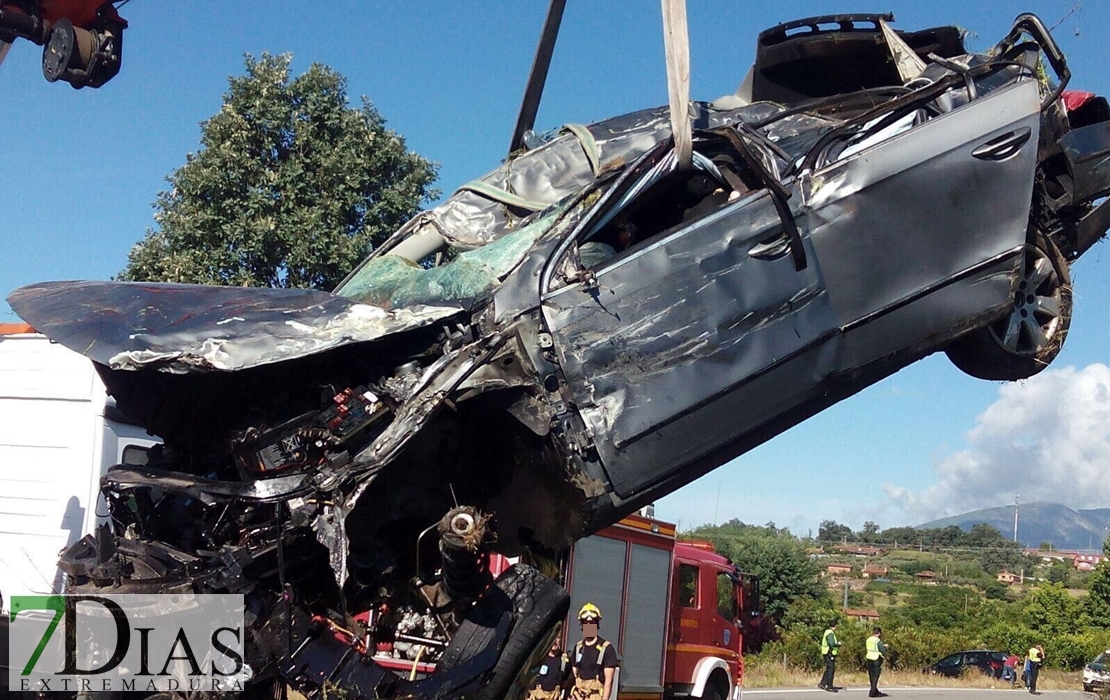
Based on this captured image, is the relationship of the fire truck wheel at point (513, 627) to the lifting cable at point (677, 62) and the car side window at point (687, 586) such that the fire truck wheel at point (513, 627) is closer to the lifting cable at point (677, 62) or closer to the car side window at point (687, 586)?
the lifting cable at point (677, 62)

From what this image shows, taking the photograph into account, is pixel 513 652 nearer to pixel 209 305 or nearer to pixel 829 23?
pixel 209 305

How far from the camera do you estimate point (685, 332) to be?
447 cm

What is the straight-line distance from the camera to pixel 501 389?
4.43 metres

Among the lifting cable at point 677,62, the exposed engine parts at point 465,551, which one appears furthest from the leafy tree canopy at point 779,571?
the lifting cable at point 677,62

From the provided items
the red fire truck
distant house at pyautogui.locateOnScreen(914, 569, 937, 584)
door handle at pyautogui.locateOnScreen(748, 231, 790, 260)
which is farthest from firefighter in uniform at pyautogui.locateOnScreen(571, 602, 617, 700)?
distant house at pyautogui.locateOnScreen(914, 569, 937, 584)

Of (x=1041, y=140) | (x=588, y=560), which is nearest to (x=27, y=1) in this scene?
(x=588, y=560)

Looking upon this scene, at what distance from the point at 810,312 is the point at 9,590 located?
20.3 feet

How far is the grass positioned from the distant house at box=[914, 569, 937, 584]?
4439 centimetres

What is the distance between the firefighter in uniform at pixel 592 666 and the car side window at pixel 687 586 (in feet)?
11.4

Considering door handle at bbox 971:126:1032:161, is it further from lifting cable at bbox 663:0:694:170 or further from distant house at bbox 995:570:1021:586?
distant house at bbox 995:570:1021:586

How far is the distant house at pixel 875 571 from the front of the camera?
75.8 meters

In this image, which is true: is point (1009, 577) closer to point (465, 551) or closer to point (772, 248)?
point (772, 248)

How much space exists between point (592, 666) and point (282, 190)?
21.7 feet

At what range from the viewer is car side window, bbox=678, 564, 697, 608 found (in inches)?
446
